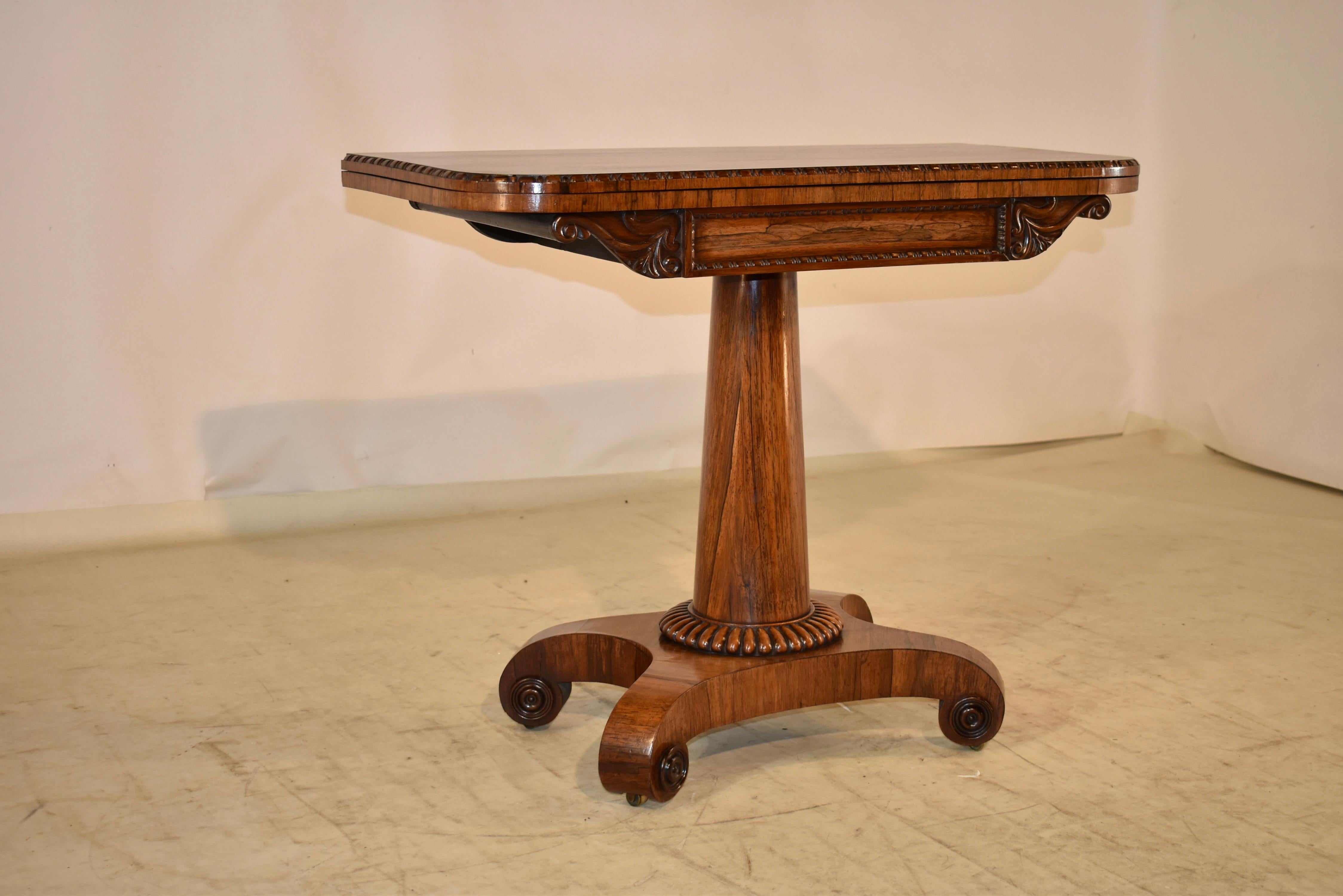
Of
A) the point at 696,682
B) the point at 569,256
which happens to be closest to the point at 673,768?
the point at 696,682

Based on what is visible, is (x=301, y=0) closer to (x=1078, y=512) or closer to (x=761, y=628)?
(x=761, y=628)

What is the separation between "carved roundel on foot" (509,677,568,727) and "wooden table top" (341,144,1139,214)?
0.83 m

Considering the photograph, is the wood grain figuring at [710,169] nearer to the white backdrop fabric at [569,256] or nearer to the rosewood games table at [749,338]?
the rosewood games table at [749,338]

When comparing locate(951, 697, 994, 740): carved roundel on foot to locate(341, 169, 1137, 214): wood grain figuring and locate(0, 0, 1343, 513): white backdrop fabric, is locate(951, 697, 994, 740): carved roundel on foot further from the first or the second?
locate(0, 0, 1343, 513): white backdrop fabric

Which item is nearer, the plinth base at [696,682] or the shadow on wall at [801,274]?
the plinth base at [696,682]

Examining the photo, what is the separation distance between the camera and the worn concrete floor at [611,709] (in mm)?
1711

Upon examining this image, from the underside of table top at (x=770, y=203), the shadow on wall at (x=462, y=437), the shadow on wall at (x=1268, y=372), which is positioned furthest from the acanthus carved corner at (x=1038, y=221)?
the shadow on wall at (x=1268, y=372)

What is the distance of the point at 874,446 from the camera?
4.30m

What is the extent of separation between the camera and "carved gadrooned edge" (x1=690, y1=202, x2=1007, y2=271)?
175 cm

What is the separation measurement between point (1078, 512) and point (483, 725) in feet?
6.85

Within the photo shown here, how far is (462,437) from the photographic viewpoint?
3.76 m

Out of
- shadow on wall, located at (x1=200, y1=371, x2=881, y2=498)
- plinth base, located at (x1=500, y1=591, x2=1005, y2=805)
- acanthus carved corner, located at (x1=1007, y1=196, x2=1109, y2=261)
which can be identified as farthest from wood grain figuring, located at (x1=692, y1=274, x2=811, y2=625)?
shadow on wall, located at (x1=200, y1=371, x2=881, y2=498)

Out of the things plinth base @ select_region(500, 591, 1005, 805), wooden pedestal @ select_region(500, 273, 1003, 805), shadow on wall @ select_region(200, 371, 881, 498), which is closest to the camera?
plinth base @ select_region(500, 591, 1005, 805)

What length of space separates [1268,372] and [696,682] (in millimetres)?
2914
